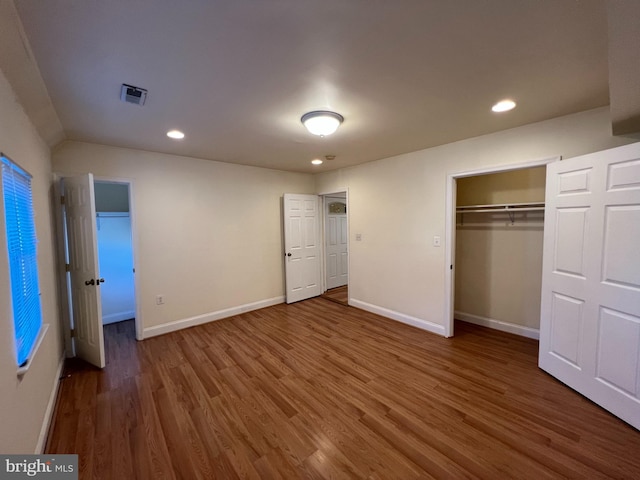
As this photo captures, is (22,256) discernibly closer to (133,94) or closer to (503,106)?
(133,94)

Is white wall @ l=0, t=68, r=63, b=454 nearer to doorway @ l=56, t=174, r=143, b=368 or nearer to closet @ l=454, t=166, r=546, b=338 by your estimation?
doorway @ l=56, t=174, r=143, b=368

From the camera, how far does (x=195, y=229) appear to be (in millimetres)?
3857

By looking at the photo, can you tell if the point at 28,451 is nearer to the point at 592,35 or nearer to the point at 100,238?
the point at 100,238

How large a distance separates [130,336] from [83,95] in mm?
3022

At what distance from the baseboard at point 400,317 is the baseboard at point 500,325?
718 mm

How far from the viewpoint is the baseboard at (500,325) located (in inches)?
127

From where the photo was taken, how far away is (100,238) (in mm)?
3992

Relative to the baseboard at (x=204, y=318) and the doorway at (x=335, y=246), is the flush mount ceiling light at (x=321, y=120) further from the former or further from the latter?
the baseboard at (x=204, y=318)

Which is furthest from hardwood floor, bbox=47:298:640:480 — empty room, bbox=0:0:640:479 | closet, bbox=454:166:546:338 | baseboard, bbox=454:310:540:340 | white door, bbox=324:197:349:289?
white door, bbox=324:197:349:289

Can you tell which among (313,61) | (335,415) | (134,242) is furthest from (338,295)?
(313,61)

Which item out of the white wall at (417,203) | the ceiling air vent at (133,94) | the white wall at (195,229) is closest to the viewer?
the ceiling air vent at (133,94)

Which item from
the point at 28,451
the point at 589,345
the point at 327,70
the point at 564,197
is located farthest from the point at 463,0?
the point at 28,451

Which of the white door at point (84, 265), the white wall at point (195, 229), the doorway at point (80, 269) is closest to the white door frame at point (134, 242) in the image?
the white wall at point (195, 229)

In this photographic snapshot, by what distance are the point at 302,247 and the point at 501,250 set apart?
316 cm
